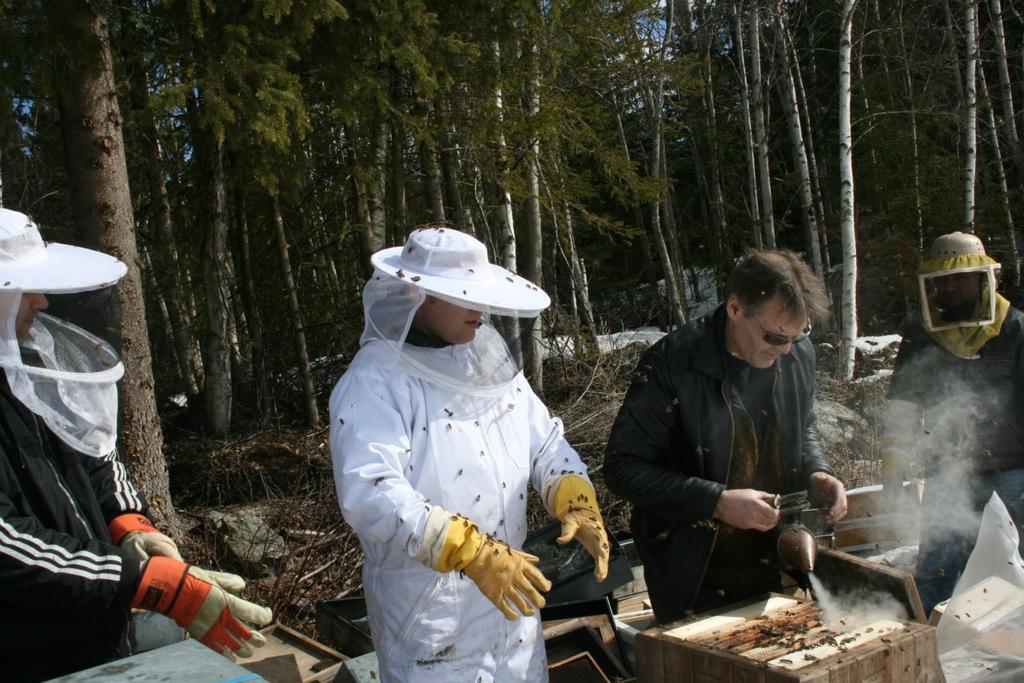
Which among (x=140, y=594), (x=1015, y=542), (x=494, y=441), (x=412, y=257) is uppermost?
(x=412, y=257)

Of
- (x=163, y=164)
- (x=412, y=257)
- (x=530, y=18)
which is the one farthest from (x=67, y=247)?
(x=163, y=164)

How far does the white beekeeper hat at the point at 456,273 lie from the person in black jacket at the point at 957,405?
2.35m

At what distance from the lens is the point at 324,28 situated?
575 cm

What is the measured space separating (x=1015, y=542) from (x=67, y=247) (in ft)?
11.1

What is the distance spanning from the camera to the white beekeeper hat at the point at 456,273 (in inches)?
87.7

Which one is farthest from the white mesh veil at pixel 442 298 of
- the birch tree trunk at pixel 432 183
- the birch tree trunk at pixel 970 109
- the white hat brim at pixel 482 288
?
the birch tree trunk at pixel 970 109

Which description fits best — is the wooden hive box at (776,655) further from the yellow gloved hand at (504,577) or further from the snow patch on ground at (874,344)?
the snow patch on ground at (874,344)

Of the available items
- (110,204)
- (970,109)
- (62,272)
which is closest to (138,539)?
(62,272)

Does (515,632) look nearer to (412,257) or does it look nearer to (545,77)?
(412,257)

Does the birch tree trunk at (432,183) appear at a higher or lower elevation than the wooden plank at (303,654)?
higher

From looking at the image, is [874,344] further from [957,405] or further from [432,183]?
[957,405]

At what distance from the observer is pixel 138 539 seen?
94.3 inches

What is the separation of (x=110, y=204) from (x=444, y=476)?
3.48 meters

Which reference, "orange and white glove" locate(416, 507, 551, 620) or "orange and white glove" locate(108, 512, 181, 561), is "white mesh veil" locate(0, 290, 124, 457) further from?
"orange and white glove" locate(416, 507, 551, 620)
